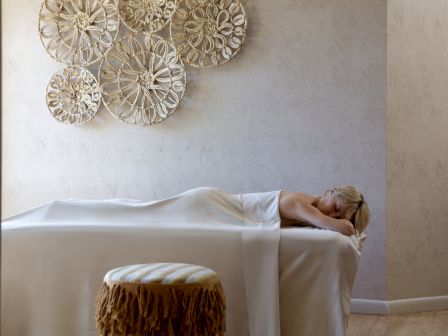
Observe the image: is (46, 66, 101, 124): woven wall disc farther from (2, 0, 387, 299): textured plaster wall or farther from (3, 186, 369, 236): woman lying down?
(3, 186, 369, 236): woman lying down

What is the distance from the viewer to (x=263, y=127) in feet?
12.6

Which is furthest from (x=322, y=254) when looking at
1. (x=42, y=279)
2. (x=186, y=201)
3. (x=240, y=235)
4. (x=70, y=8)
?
(x=70, y=8)

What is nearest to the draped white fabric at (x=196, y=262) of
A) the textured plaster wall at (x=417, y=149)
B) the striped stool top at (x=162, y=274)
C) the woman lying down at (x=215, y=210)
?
the woman lying down at (x=215, y=210)

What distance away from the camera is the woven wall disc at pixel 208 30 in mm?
3848

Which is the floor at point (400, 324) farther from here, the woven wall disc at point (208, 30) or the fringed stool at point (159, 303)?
the woven wall disc at point (208, 30)

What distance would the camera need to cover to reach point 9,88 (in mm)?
4488

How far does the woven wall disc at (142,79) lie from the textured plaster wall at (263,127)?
0.26 feet

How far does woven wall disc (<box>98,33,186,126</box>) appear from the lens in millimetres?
4008

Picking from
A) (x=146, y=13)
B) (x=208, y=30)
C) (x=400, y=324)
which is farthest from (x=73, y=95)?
(x=400, y=324)

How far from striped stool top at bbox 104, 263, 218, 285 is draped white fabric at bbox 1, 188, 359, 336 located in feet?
1.47

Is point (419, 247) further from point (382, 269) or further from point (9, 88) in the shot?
point (9, 88)

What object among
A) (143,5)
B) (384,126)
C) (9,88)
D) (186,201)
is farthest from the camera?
(9,88)

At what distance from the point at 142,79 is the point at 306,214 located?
5.72 feet

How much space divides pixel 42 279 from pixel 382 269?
2.01 meters
